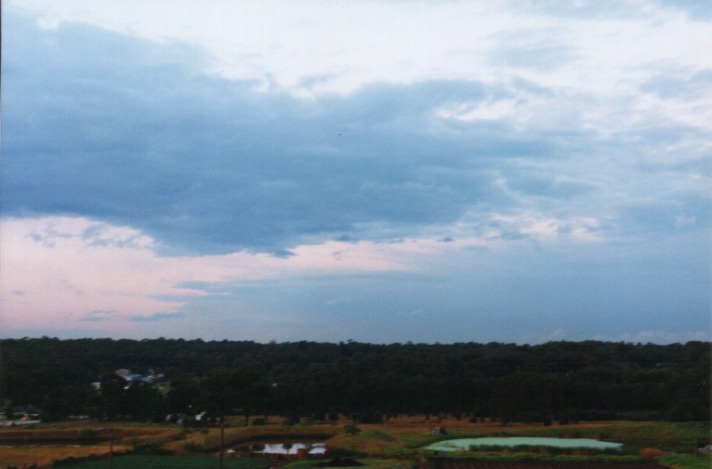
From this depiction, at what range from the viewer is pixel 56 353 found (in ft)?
180

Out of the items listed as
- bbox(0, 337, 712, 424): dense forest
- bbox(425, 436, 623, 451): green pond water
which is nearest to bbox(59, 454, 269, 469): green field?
bbox(0, 337, 712, 424): dense forest

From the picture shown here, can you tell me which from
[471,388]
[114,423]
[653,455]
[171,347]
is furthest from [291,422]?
[171,347]

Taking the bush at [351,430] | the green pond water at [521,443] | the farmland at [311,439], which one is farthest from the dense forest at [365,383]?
the green pond water at [521,443]

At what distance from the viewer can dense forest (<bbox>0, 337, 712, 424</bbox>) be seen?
4647cm

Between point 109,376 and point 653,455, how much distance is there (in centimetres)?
3384

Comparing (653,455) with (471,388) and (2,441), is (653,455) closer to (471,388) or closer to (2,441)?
(471,388)

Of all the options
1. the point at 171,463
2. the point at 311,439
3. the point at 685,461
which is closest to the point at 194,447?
the point at 171,463

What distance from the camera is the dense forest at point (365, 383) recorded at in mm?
46469

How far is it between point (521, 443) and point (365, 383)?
19971 millimetres

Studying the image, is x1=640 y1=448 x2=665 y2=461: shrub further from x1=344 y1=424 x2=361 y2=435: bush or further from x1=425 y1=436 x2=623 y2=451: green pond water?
x1=344 y1=424 x2=361 y2=435: bush

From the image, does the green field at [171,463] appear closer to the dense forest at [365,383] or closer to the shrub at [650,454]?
the dense forest at [365,383]

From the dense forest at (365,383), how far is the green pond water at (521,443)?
370 inches

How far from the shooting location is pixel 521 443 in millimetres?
39625

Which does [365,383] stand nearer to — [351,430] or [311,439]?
[311,439]
